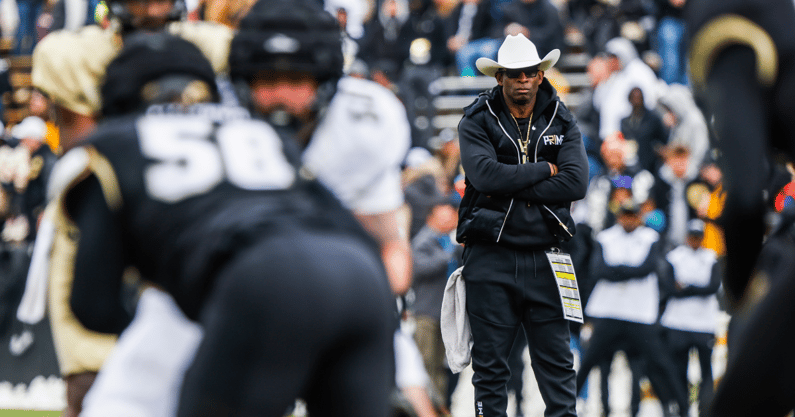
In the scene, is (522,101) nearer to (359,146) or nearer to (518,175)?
(518,175)

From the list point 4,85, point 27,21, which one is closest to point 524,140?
point 4,85

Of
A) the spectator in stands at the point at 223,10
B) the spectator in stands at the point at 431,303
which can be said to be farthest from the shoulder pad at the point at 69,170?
the spectator in stands at the point at 431,303

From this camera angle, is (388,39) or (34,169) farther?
(388,39)

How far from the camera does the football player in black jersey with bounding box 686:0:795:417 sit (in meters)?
3.06

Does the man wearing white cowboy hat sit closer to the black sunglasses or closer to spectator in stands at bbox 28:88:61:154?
the black sunglasses

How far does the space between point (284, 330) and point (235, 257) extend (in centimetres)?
24

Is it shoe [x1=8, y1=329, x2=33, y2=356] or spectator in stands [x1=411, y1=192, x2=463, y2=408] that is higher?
spectator in stands [x1=411, y1=192, x2=463, y2=408]

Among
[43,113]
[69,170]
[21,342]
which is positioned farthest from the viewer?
[43,113]

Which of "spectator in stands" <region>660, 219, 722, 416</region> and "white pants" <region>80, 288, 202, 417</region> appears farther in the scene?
"spectator in stands" <region>660, 219, 722, 416</region>

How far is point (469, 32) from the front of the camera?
605 inches

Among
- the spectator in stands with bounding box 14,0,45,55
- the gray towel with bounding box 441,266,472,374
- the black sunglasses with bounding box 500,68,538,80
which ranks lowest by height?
the spectator in stands with bounding box 14,0,45,55

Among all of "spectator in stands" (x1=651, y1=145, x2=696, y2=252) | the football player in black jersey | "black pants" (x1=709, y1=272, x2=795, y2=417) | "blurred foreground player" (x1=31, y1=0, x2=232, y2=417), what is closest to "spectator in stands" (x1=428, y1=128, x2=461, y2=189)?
"spectator in stands" (x1=651, y1=145, x2=696, y2=252)

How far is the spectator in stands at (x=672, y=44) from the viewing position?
13.7 meters

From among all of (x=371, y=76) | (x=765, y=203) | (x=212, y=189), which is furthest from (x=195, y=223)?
(x=371, y=76)
